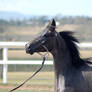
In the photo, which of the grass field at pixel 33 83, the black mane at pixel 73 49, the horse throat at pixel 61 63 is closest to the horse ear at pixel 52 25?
the black mane at pixel 73 49

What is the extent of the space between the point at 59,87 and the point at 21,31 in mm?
51568

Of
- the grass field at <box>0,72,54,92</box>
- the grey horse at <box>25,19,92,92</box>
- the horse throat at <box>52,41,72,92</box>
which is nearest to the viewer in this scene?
the grey horse at <box>25,19,92,92</box>

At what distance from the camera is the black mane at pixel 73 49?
9.50 metres

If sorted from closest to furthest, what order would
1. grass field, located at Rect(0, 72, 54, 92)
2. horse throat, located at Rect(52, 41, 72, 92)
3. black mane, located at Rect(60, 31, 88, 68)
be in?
horse throat, located at Rect(52, 41, 72, 92) < black mane, located at Rect(60, 31, 88, 68) < grass field, located at Rect(0, 72, 54, 92)

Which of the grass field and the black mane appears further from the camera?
the grass field

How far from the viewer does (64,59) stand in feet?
31.1

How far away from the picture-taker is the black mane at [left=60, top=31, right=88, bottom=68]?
9.50 metres

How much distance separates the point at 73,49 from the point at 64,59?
28 centimetres

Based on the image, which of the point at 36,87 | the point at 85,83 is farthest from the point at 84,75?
the point at 36,87

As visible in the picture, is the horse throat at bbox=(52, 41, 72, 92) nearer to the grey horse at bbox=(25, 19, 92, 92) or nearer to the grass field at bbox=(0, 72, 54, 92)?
the grey horse at bbox=(25, 19, 92, 92)

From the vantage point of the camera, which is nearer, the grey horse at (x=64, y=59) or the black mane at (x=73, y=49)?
the grey horse at (x=64, y=59)

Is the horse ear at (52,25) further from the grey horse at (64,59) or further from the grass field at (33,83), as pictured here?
the grass field at (33,83)

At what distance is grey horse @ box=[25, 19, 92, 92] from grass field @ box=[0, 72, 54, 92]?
490 centimetres

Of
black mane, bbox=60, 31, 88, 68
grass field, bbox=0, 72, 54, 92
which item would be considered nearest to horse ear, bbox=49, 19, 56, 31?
black mane, bbox=60, 31, 88, 68
